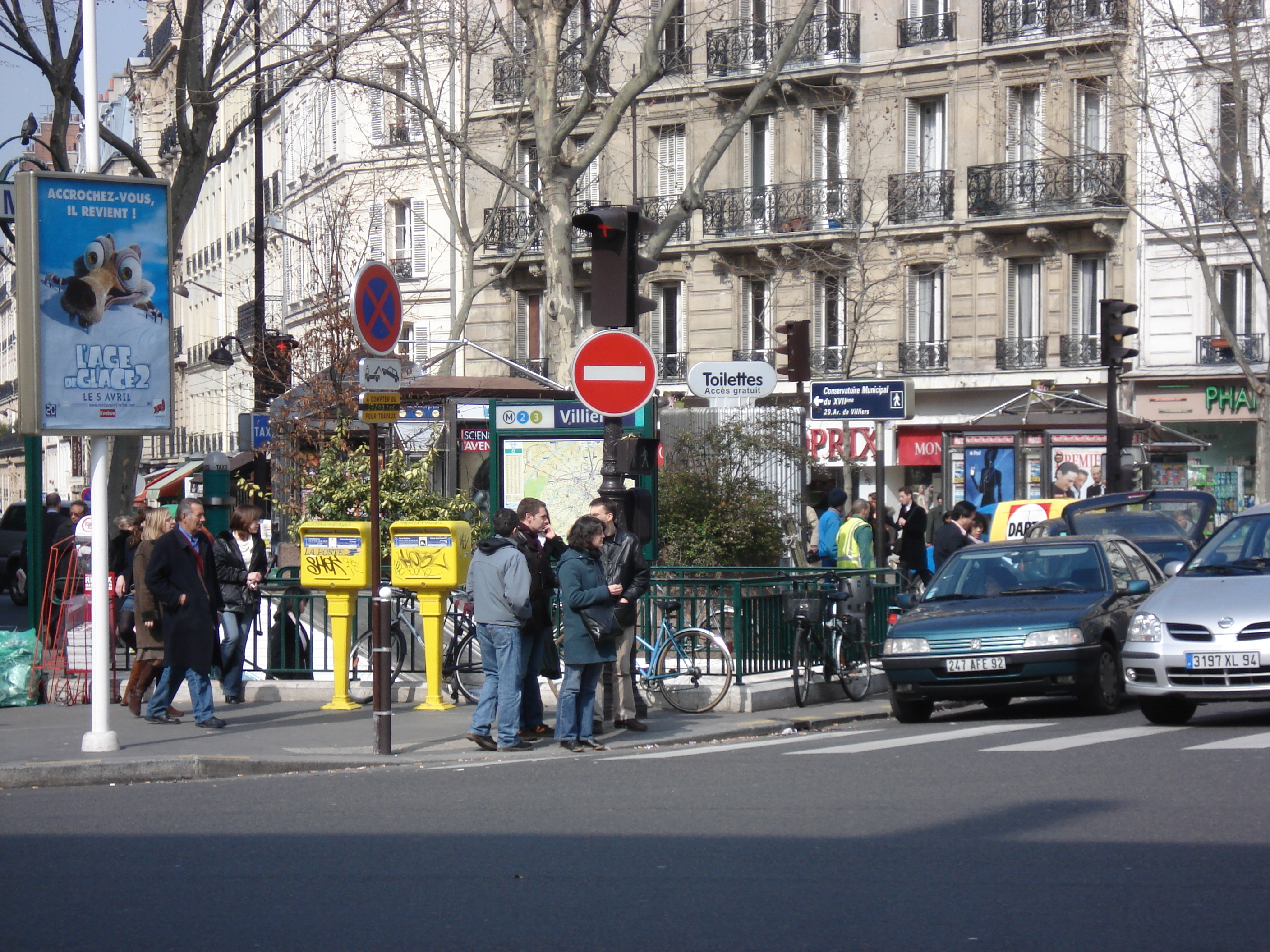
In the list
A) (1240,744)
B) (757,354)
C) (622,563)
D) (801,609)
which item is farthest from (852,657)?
(757,354)

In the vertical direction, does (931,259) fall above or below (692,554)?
above

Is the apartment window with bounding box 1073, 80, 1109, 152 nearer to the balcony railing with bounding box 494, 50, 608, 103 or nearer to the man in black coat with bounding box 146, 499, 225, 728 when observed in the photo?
the balcony railing with bounding box 494, 50, 608, 103

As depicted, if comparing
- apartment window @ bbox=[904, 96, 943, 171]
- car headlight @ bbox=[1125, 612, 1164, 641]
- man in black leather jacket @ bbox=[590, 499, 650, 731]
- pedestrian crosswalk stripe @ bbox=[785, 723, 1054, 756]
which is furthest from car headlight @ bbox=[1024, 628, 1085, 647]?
apartment window @ bbox=[904, 96, 943, 171]

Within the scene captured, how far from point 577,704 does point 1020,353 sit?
29296mm

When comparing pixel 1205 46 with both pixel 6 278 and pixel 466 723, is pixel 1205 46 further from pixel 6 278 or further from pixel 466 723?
pixel 6 278

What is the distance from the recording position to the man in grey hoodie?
38.6ft

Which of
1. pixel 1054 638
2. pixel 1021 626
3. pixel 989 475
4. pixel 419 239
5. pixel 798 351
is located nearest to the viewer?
pixel 1054 638

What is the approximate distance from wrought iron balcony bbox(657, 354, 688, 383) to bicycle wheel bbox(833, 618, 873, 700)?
27.4m

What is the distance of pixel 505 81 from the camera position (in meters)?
44.0

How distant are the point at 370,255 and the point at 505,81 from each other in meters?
5.85

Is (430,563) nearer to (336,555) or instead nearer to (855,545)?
(336,555)

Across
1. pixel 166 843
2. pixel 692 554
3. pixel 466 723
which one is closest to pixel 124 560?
pixel 466 723

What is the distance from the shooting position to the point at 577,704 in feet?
40.0

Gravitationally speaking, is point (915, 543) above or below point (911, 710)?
above
